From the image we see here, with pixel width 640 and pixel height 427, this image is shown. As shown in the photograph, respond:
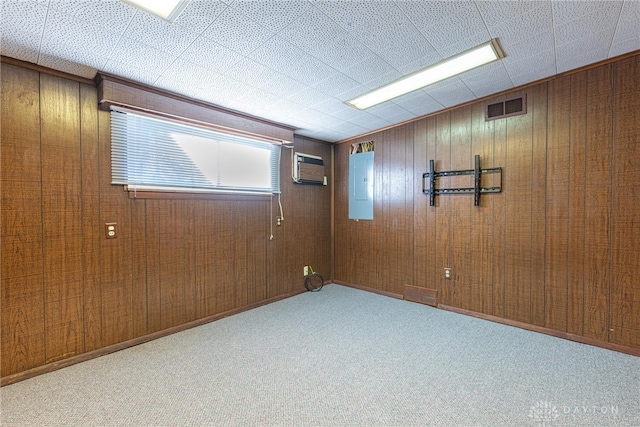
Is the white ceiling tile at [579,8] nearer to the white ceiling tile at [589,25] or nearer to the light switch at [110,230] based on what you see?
the white ceiling tile at [589,25]

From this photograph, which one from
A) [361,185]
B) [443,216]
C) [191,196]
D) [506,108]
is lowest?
[443,216]

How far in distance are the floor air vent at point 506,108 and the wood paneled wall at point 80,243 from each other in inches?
125

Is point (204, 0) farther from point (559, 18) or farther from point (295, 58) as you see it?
point (559, 18)

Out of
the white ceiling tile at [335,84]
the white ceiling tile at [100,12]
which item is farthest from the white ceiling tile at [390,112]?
the white ceiling tile at [100,12]

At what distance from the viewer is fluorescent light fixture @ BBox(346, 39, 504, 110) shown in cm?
223

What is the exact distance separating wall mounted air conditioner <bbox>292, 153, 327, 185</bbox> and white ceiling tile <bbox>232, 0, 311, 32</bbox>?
2.45m

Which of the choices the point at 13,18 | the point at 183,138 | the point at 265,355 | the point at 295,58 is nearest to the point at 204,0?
the point at 295,58

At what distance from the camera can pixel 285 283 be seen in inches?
161

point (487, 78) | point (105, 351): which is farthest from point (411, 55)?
point (105, 351)

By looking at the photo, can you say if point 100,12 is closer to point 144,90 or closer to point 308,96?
point 144,90

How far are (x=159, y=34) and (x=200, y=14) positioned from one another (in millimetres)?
386

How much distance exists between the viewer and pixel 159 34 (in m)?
1.89

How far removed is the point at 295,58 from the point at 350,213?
280 cm

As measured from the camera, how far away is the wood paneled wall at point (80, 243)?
2139 millimetres
